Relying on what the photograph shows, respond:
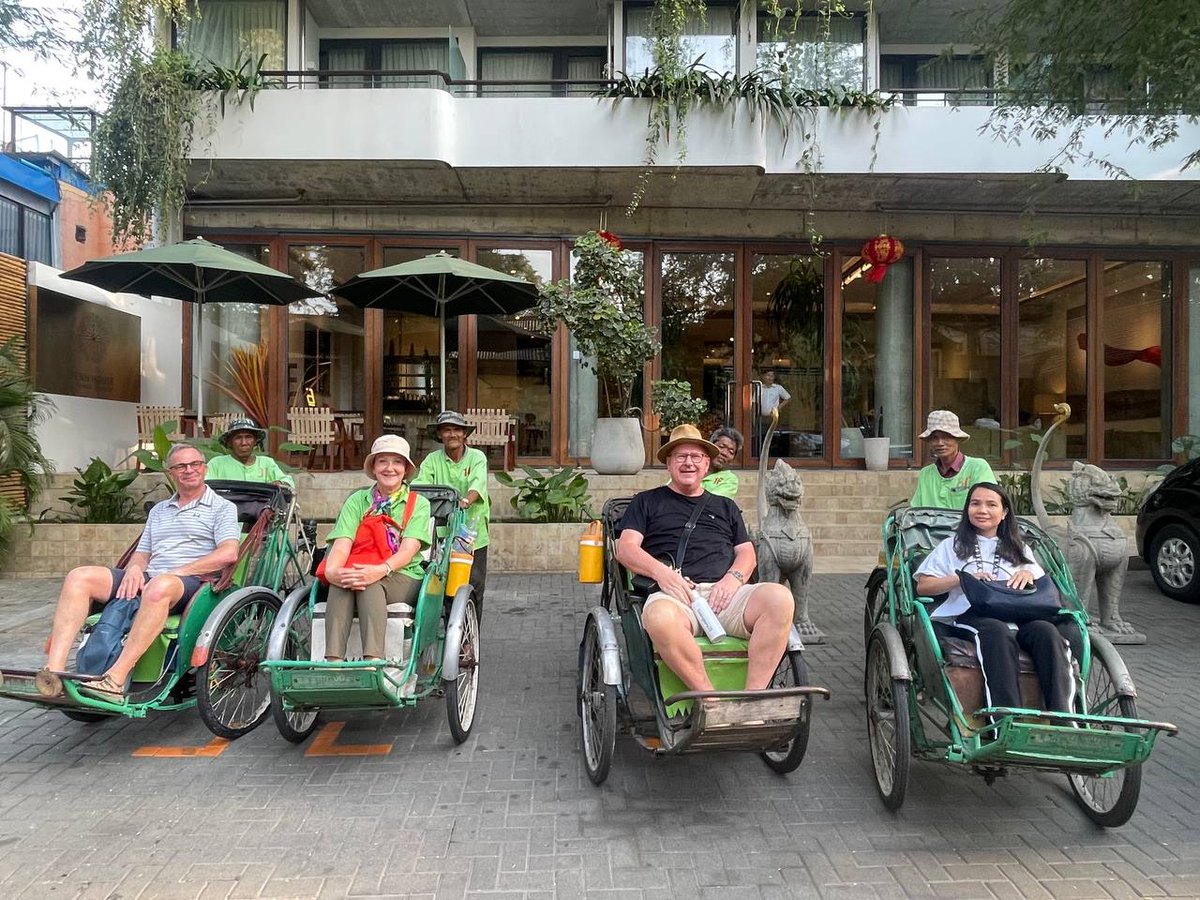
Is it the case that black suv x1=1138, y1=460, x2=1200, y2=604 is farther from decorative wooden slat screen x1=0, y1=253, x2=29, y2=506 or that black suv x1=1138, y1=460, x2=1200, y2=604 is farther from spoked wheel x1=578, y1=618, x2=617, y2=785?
decorative wooden slat screen x1=0, y1=253, x2=29, y2=506

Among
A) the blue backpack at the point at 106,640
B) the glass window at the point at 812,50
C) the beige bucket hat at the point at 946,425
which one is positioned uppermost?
the glass window at the point at 812,50

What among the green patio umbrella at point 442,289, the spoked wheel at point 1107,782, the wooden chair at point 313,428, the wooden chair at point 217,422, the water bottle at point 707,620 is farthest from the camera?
the wooden chair at point 313,428

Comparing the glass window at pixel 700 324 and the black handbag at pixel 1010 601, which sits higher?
the glass window at pixel 700 324

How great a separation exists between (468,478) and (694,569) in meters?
2.13

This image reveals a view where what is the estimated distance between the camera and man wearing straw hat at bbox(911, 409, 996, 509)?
4.59 meters

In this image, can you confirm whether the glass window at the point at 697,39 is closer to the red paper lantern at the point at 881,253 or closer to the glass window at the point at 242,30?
the red paper lantern at the point at 881,253

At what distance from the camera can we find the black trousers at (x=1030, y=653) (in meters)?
2.89

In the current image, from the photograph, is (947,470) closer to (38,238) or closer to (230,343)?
(230,343)

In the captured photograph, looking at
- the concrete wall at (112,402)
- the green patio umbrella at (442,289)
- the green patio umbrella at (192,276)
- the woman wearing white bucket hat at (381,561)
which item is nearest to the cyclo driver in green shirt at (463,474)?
the woman wearing white bucket hat at (381,561)

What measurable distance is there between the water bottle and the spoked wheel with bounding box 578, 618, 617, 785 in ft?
1.62

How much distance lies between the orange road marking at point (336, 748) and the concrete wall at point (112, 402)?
7551 mm

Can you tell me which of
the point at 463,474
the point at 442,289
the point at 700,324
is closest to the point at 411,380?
the point at 442,289

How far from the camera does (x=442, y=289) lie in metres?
8.30

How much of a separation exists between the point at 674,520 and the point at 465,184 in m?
7.93
